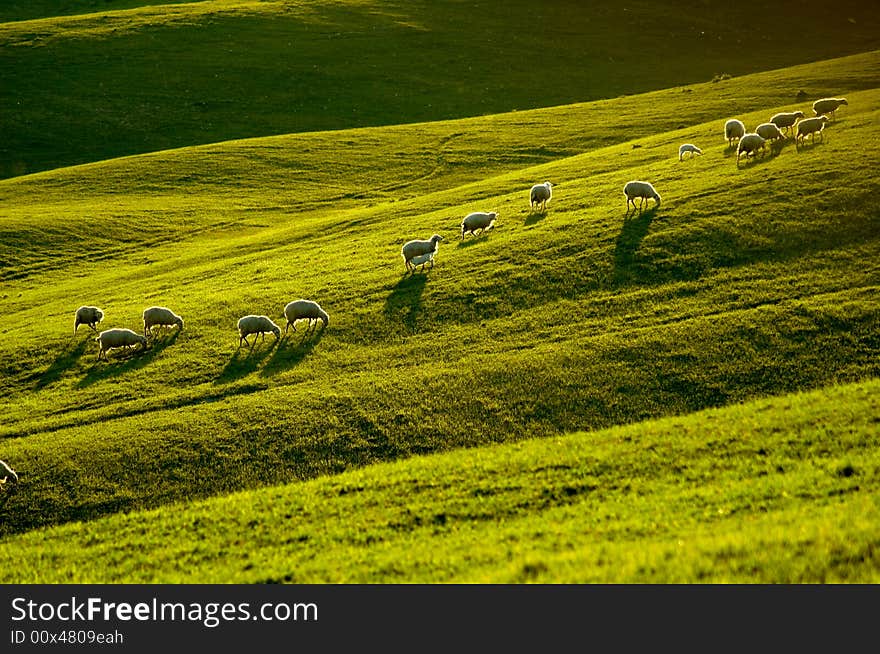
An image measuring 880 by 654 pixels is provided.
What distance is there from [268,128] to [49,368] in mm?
57532

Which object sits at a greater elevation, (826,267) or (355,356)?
(826,267)

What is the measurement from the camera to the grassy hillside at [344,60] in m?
80.1

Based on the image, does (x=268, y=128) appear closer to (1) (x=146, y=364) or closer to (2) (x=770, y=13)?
(1) (x=146, y=364)

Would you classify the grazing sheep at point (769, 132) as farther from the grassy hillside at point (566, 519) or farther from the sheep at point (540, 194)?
the grassy hillside at point (566, 519)

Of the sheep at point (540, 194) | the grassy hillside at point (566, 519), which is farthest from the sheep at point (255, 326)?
the sheep at point (540, 194)

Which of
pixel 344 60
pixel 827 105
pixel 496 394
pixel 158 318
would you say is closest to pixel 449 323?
pixel 496 394

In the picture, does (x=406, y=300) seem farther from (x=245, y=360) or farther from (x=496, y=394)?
(x=496, y=394)

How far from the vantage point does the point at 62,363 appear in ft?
87.1

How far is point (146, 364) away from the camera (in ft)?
82.8

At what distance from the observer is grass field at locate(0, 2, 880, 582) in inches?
484

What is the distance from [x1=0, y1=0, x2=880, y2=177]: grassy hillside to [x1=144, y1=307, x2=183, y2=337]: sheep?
5302 cm

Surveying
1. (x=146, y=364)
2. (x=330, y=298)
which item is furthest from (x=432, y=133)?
(x=146, y=364)

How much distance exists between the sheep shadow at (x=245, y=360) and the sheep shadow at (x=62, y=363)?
623cm

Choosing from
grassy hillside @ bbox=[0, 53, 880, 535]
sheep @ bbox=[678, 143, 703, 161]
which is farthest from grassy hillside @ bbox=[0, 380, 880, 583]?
sheep @ bbox=[678, 143, 703, 161]
